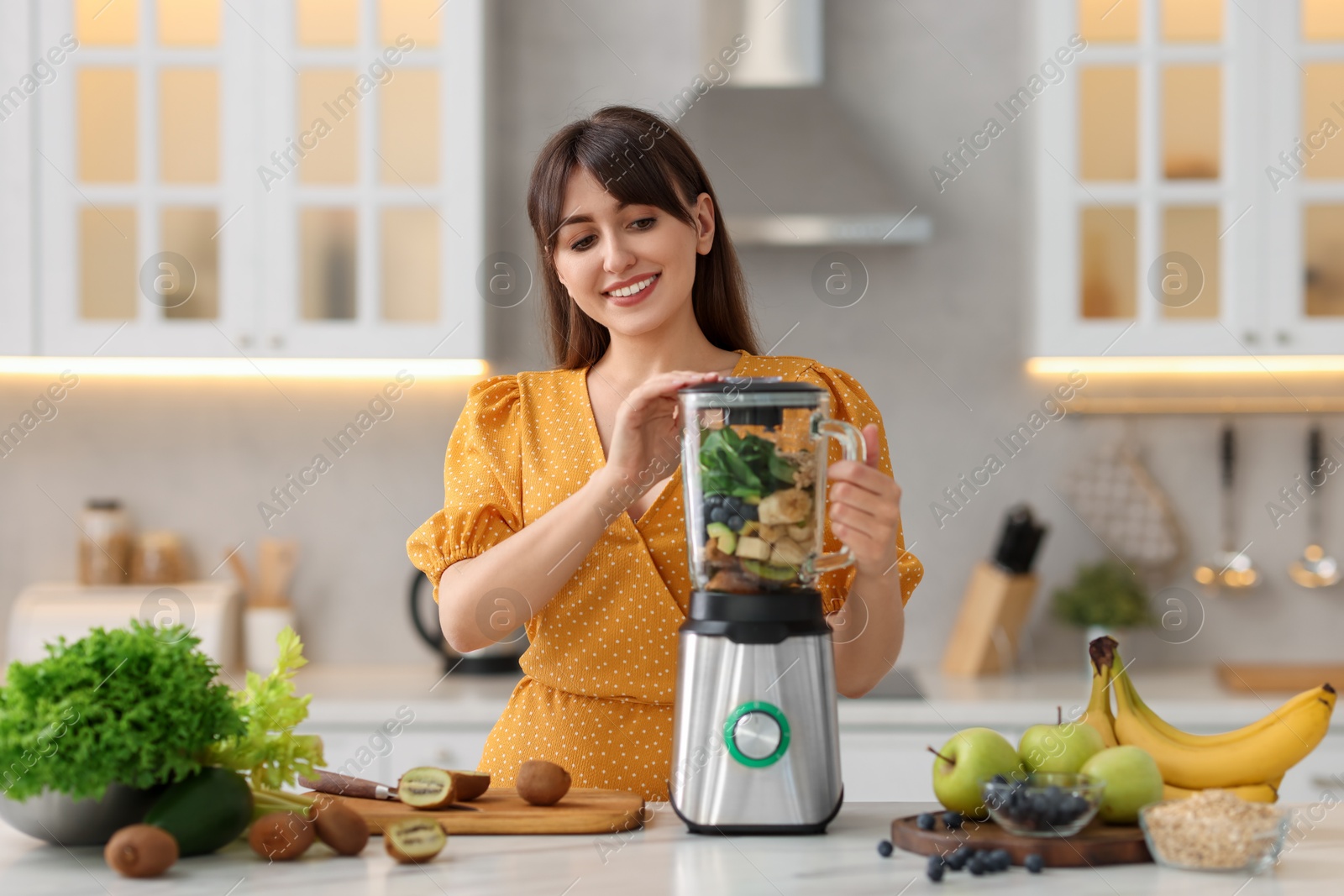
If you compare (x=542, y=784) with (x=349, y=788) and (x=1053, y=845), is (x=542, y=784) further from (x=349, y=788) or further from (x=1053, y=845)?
(x=1053, y=845)

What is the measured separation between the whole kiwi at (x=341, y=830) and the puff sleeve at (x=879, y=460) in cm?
52

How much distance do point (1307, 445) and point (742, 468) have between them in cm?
222

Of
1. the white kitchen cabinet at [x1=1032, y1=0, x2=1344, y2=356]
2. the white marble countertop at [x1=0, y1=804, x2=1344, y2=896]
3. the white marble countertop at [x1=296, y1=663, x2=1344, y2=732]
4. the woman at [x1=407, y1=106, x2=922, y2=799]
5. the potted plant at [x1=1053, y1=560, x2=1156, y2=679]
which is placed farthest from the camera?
the potted plant at [x1=1053, y1=560, x2=1156, y2=679]

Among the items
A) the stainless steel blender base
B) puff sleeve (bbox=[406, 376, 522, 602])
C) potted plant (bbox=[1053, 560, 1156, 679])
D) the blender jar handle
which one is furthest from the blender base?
potted plant (bbox=[1053, 560, 1156, 679])

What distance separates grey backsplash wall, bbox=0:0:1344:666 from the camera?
2.80 meters

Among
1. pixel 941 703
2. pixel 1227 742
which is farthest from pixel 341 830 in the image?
pixel 941 703

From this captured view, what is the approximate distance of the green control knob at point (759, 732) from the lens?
1.00 m

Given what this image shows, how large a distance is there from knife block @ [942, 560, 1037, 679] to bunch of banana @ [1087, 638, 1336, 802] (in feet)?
4.78

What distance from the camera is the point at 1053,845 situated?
0.94 m

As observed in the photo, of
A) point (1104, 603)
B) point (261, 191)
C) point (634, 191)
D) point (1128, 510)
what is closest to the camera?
point (634, 191)

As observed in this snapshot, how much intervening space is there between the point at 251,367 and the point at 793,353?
1.19m

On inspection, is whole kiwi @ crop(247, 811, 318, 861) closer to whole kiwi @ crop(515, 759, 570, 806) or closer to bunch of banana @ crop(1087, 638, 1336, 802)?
whole kiwi @ crop(515, 759, 570, 806)

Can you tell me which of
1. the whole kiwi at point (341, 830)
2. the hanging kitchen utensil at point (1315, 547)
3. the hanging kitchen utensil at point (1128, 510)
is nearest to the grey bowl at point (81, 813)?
the whole kiwi at point (341, 830)

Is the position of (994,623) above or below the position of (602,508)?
below
